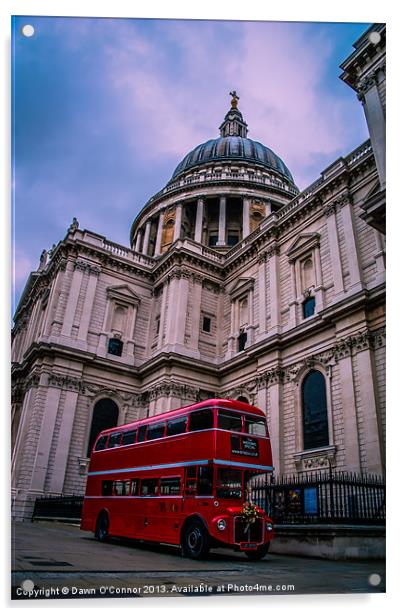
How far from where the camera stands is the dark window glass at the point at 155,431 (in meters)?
14.2

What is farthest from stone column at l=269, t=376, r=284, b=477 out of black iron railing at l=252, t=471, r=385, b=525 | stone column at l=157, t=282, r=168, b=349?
stone column at l=157, t=282, r=168, b=349

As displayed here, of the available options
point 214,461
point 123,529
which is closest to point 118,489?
point 123,529

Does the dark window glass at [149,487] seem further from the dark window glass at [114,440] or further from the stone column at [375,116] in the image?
the stone column at [375,116]

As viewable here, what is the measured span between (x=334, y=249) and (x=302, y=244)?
3.02 meters

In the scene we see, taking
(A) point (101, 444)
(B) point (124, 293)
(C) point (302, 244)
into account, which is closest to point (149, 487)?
(A) point (101, 444)

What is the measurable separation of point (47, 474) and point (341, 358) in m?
16.7

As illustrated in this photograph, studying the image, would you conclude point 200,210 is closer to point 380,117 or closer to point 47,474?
point 47,474

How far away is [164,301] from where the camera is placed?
3194 centimetres

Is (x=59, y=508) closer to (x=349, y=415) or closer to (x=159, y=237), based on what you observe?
(x=349, y=415)

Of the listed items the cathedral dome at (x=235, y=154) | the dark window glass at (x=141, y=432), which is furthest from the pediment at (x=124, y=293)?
the cathedral dome at (x=235, y=154)

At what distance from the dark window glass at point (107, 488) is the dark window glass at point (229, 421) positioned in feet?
19.6

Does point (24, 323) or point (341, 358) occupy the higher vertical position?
point (24, 323)

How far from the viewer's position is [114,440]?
16766mm

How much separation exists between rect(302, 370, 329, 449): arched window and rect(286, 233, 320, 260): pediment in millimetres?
7149
